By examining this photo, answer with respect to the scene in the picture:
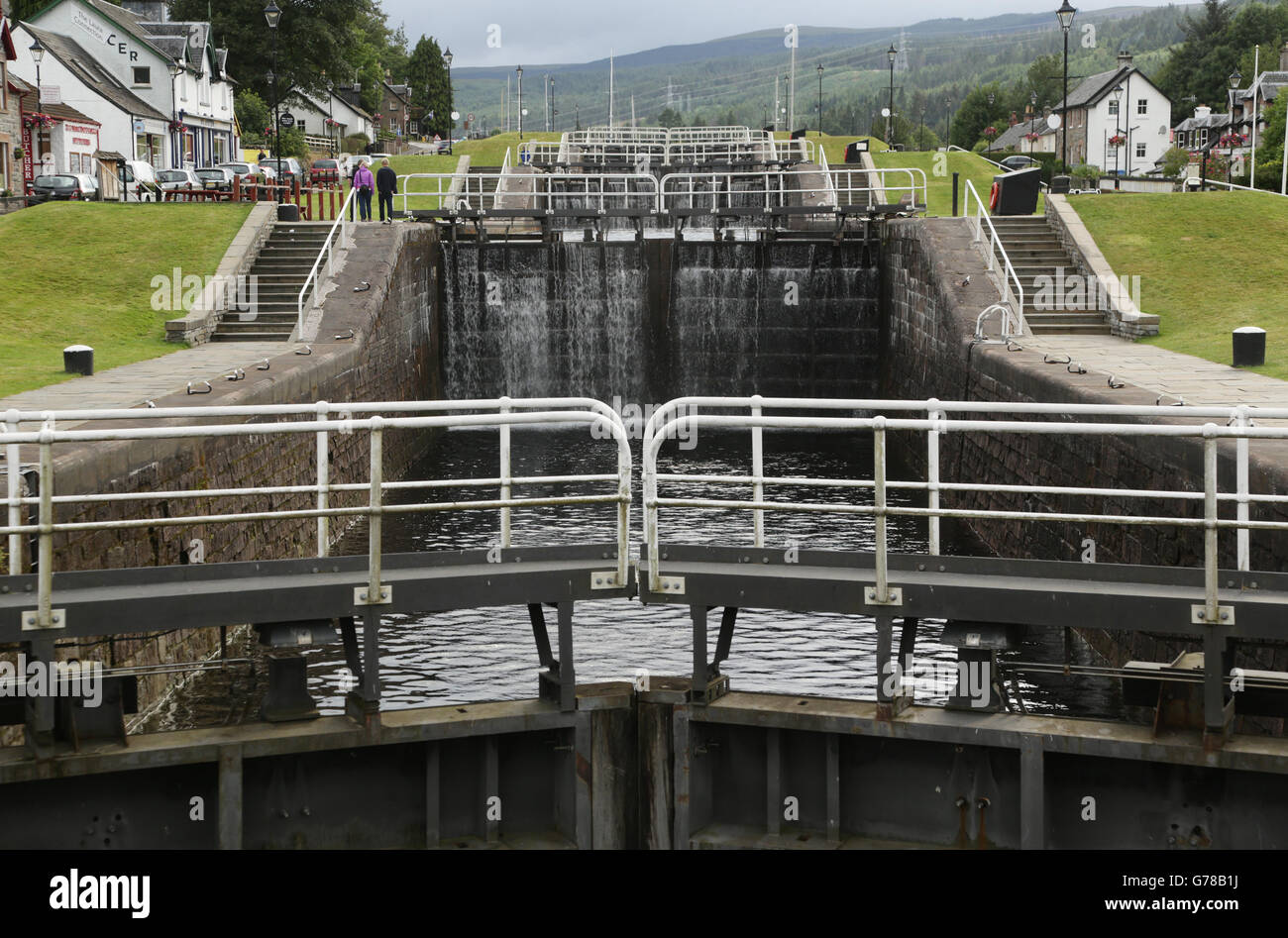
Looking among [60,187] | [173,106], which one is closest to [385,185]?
[60,187]

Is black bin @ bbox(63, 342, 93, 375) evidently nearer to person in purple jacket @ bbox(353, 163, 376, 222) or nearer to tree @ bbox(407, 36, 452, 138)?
person in purple jacket @ bbox(353, 163, 376, 222)

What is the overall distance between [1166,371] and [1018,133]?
378 ft

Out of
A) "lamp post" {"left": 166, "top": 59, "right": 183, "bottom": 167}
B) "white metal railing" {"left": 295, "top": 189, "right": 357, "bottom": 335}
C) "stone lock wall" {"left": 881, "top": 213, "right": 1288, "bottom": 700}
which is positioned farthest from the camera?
"lamp post" {"left": 166, "top": 59, "right": 183, "bottom": 167}

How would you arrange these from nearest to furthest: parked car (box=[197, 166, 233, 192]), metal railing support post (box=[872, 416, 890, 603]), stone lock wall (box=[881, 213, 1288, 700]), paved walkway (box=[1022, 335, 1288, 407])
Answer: metal railing support post (box=[872, 416, 890, 603]), stone lock wall (box=[881, 213, 1288, 700]), paved walkway (box=[1022, 335, 1288, 407]), parked car (box=[197, 166, 233, 192])

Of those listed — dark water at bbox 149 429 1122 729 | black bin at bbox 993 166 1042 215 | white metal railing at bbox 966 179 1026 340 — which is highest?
black bin at bbox 993 166 1042 215

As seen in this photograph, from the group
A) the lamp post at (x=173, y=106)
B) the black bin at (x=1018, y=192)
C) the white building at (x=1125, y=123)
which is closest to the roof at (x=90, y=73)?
the lamp post at (x=173, y=106)

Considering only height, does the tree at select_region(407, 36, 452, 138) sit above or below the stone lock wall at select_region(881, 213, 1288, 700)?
above

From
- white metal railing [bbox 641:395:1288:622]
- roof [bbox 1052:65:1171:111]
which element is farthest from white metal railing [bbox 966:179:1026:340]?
roof [bbox 1052:65:1171:111]

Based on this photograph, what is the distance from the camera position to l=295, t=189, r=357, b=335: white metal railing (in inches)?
982

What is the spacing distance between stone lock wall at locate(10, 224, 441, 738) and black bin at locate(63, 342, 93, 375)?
7.70 feet

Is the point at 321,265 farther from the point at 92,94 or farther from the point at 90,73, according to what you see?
the point at 90,73

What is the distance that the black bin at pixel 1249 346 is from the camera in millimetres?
19484

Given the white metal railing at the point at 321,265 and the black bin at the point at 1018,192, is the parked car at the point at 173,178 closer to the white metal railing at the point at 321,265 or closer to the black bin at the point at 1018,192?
the white metal railing at the point at 321,265

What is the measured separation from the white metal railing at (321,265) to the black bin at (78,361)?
15.4 ft
